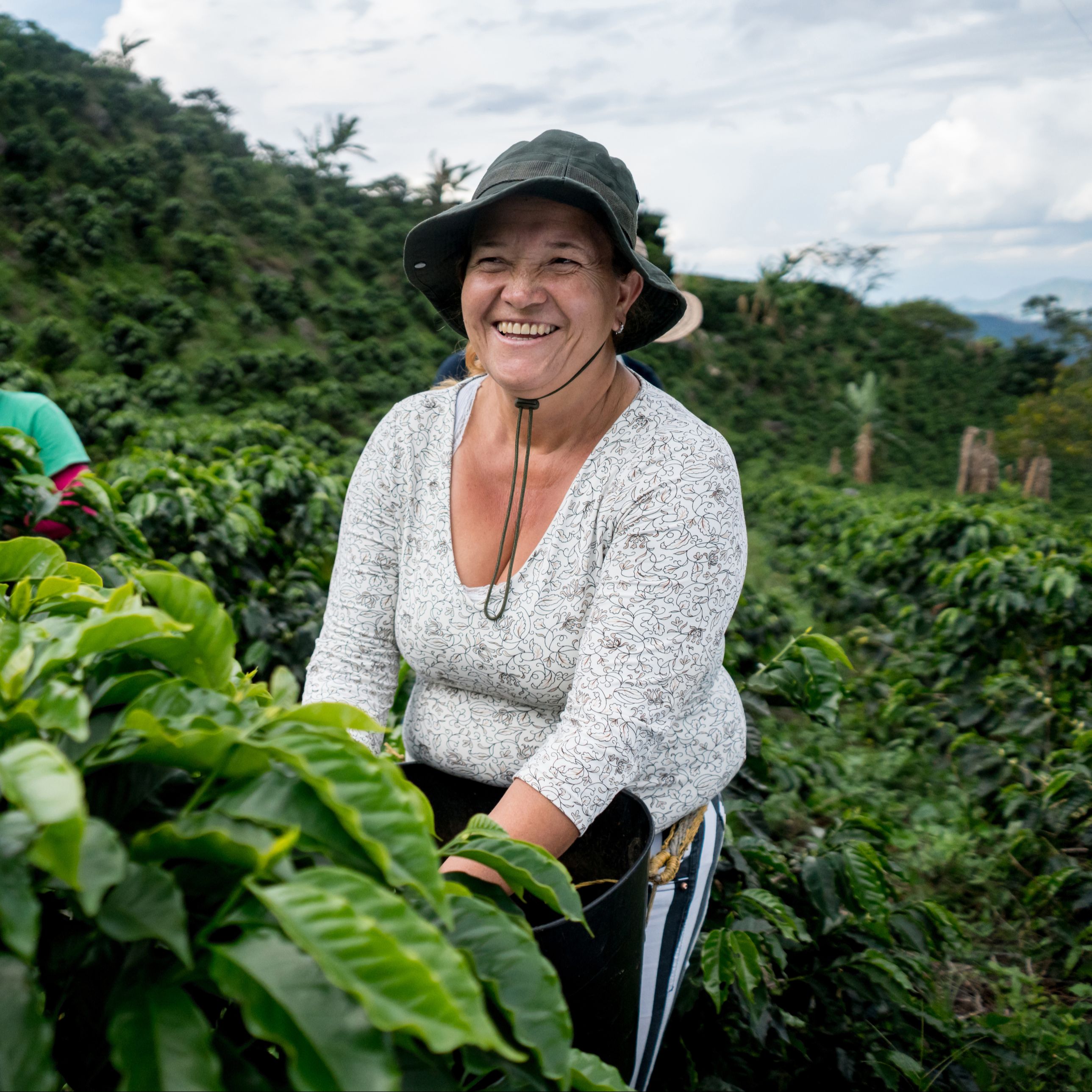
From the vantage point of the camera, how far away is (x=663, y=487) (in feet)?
4.21

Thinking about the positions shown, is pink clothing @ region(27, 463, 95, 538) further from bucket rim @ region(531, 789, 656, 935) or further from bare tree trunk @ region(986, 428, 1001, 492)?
bare tree trunk @ region(986, 428, 1001, 492)

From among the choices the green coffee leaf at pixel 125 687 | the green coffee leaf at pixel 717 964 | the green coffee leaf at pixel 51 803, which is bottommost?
the green coffee leaf at pixel 717 964

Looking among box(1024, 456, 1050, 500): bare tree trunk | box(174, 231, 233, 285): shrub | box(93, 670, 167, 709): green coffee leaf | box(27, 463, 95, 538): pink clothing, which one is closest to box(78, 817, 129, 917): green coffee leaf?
box(93, 670, 167, 709): green coffee leaf

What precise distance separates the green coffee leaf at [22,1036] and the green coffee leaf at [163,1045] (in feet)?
0.11

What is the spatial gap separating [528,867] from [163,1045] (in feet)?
0.95

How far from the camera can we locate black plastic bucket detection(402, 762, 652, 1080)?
970mm

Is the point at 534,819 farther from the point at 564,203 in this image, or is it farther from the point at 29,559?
the point at 564,203

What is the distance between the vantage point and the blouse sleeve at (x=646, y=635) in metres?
1.18

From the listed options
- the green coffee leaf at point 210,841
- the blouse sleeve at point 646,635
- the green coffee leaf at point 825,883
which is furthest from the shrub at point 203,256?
the green coffee leaf at point 210,841

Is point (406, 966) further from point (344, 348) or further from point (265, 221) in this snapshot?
point (265, 221)

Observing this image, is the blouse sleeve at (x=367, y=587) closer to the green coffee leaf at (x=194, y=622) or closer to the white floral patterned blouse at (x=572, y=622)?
the white floral patterned blouse at (x=572, y=622)

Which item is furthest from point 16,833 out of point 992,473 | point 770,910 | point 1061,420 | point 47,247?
point 1061,420

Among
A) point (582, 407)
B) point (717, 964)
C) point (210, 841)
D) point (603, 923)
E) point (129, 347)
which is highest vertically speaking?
point (129, 347)

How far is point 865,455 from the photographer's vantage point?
26.2 metres
